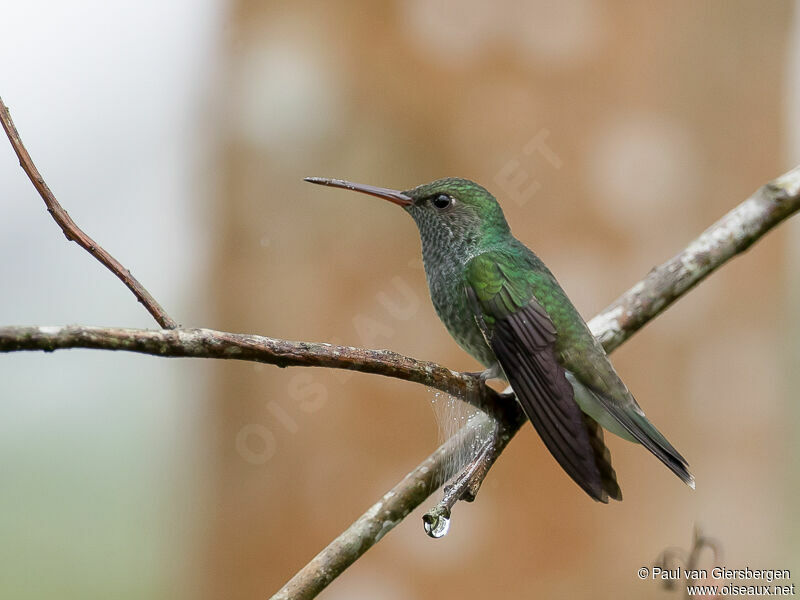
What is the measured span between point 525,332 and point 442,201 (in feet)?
2.48

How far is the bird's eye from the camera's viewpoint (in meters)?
3.29

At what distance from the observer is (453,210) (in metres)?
3.30

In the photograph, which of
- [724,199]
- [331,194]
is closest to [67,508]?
[331,194]

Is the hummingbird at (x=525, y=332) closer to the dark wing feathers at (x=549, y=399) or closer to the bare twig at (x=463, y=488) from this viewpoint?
the dark wing feathers at (x=549, y=399)

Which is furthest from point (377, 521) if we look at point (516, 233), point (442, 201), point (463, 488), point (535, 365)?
point (516, 233)

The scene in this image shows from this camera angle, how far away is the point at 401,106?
4195mm

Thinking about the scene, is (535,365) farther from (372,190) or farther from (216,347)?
(216,347)

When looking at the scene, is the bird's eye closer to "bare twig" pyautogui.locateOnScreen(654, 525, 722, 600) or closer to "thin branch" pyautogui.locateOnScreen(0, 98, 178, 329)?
"bare twig" pyautogui.locateOnScreen(654, 525, 722, 600)

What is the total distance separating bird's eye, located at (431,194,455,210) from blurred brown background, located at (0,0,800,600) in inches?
30.1

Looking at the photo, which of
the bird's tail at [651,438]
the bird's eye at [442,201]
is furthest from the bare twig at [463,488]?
the bird's eye at [442,201]

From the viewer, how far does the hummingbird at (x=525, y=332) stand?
8.45 feet

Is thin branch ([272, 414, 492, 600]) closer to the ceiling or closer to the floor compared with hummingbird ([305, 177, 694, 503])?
closer to the floor

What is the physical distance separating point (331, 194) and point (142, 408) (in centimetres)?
300

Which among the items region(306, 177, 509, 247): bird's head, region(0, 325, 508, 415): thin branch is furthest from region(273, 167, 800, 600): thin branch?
region(0, 325, 508, 415): thin branch
